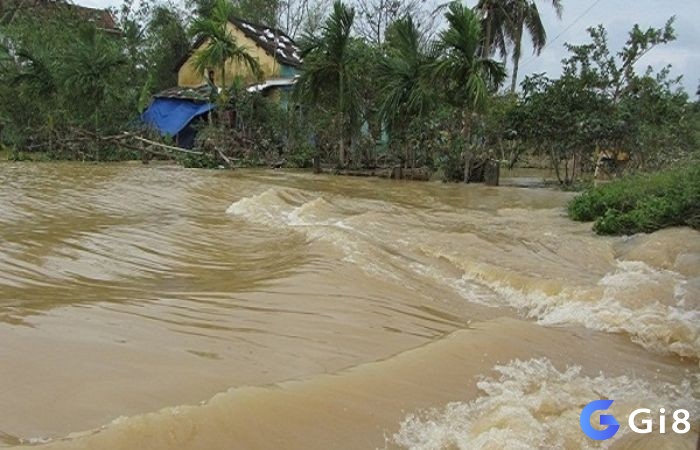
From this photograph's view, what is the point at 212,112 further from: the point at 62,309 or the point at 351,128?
the point at 62,309

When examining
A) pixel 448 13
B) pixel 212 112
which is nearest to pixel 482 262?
pixel 448 13

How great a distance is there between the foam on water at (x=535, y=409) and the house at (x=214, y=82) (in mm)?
19592

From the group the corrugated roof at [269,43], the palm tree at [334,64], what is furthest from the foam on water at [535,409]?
the corrugated roof at [269,43]

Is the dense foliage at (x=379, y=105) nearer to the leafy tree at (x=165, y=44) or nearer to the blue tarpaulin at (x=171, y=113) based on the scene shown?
the blue tarpaulin at (x=171, y=113)

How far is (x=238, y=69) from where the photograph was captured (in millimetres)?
25312

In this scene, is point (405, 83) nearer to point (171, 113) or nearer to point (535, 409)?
point (171, 113)

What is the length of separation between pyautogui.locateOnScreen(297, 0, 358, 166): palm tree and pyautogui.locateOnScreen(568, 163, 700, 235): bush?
952 cm

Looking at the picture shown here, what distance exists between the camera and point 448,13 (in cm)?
1627

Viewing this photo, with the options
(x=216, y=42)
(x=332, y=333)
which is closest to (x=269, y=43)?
(x=216, y=42)

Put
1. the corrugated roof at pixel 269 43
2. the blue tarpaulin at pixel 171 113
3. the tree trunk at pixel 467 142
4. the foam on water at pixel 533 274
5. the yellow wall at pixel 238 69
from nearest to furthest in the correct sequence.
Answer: the foam on water at pixel 533 274, the tree trunk at pixel 467 142, the blue tarpaulin at pixel 171 113, the yellow wall at pixel 238 69, the corrugated roof at pixel 269 43

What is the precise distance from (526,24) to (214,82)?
13.9m

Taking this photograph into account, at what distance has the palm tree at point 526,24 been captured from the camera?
2773cm

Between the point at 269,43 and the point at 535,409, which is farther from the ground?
the point at 269,43

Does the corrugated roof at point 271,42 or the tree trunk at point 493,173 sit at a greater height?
the corrugated roof at point 271,42
